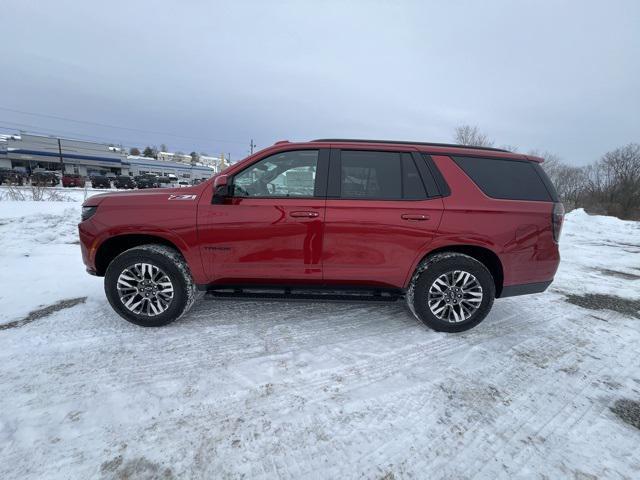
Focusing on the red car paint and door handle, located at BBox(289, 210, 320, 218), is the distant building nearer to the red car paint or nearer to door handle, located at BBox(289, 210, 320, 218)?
the red car paint

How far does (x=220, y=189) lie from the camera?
3.12 m

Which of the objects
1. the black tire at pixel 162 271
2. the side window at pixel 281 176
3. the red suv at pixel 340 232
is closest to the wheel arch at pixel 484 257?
the red suv at pixel 340 232

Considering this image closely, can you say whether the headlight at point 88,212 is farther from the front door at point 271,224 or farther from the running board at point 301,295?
the running board at point 301,295

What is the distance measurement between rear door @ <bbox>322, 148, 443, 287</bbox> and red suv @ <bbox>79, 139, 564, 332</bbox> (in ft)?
0.04

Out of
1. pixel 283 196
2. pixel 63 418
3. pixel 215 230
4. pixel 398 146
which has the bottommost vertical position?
pixel 63 418

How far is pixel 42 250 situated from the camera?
19.2 feet

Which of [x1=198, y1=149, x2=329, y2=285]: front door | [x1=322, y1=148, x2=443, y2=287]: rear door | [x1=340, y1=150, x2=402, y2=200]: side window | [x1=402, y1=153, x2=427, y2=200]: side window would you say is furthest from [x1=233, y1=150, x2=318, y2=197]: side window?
[x1=402, y1=153, x2=427, y2=200]: side window

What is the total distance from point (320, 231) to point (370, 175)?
80 centimetres

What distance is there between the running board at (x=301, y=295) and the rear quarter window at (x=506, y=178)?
1.49 metres

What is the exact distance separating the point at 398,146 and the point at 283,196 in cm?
135

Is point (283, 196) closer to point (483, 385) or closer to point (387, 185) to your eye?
point (387, 185)

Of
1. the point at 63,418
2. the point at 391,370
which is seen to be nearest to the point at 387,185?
the point at 391,370

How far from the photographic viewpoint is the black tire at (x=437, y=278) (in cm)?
322

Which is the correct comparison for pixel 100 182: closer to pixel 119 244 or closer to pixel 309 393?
pixel 119 244
